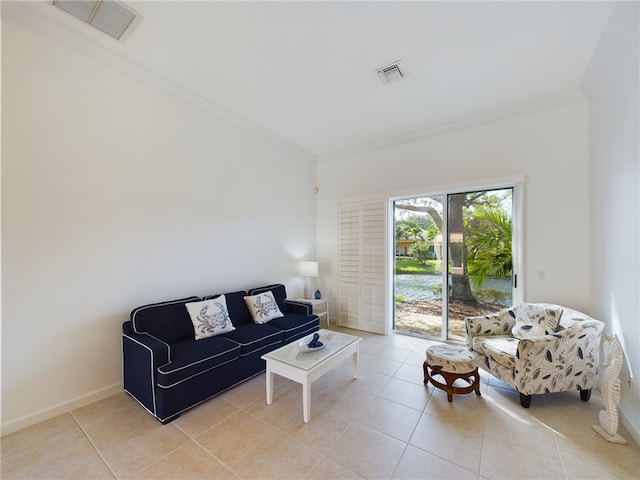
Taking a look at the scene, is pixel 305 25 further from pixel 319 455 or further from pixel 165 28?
pixel 319 455

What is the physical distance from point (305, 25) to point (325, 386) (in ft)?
10.5

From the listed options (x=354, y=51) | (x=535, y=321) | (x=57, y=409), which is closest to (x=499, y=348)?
(x=535, y=321)

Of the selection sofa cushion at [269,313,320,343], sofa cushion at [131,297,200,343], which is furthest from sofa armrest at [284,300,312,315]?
sofa cushion at [131,297,200,343]

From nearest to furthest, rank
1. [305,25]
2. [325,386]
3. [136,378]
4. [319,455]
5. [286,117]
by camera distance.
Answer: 1. [319,455]
2. [305,25]
3. [136,378]
4. [325,386]
5. [286,117]

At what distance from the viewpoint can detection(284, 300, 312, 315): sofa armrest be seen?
3801 millimetres

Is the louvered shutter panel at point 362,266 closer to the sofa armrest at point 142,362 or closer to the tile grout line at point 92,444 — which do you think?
the sofa armrest at point 142,362

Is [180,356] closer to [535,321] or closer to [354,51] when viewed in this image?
[354,51]

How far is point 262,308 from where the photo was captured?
136 inches

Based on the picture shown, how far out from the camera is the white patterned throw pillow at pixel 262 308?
3418 millimetres

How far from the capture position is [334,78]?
2777mm

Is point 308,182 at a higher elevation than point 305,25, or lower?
lower

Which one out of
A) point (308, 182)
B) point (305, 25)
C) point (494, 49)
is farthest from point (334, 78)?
point (308, 182)

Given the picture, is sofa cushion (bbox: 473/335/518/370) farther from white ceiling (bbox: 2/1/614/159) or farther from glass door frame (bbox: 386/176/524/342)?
white ceiling (bbox: 2/1/614/159)

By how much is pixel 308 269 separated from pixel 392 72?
293 centimetres
